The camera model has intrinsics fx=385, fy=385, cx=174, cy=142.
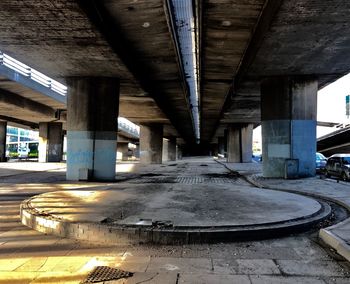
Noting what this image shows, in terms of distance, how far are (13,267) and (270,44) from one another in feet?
39.9

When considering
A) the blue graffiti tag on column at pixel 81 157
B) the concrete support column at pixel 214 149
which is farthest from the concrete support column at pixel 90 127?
the concrete support column at pixel 214 149

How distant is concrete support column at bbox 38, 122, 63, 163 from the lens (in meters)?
50.5

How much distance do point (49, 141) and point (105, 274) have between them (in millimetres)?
48500

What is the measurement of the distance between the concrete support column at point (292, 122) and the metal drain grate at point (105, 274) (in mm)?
16791

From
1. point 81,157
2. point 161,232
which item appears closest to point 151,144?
point 81,157

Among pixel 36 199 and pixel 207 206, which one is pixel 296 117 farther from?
pixel 36 199

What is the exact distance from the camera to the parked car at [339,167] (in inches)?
845

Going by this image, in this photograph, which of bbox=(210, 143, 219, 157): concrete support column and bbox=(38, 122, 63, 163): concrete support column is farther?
bbox=(210, 143, 219, 157): concrete support column

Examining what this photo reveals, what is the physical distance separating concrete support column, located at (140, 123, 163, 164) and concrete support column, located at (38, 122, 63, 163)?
40.1 feet

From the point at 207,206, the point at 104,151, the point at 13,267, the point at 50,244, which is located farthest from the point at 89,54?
the point at 13,267

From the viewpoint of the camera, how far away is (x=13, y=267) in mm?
5609

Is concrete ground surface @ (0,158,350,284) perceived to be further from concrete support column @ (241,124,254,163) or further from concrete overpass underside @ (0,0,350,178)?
concrete support column @ (241,124,254,163)

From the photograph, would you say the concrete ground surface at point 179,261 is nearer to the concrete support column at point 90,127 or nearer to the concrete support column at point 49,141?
the concrete support column at point 90,127

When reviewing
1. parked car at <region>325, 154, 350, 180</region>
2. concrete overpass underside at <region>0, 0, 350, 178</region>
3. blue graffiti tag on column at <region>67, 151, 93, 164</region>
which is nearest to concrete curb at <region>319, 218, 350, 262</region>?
concrete overpass underside at <region>0, 0, 350, 178</region>
